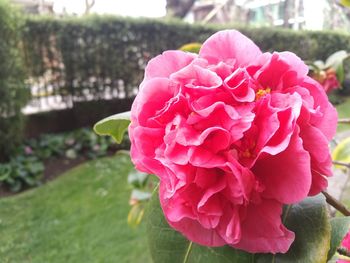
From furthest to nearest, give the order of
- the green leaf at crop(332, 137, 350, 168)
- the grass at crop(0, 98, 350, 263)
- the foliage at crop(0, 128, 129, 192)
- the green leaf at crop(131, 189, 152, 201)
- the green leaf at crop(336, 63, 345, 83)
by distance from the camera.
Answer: the foliage at crop(0, 128, 129, 192) → the grass at crop(0, 98, 350, 263) → the green leaf at crop(131, 189, 152, 201) → the green leaf at crop(336, 63, 345, 83) → the green leaf at crop(332, 137, 350, 168)

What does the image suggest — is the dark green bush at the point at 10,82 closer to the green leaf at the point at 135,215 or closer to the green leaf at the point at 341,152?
the green leaf at the point at 135,215

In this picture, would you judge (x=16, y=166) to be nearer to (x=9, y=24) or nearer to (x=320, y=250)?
(x=9, y=24)

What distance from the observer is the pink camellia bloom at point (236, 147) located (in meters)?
0.47

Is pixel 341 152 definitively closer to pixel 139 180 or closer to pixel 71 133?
pixel 139 180

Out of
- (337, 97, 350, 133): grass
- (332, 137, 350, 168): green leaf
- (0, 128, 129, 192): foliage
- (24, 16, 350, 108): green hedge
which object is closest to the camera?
(332, 137, 350, 168): green leaf

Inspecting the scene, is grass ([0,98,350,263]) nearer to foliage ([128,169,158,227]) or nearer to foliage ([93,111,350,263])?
foliage ([128,169,158,227])

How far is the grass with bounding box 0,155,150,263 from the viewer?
10.1 feet

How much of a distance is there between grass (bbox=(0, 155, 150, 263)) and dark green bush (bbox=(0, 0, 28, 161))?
0.76 meters

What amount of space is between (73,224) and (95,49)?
2886 millimetres

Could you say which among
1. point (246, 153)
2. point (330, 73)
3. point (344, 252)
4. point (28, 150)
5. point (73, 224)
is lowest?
point (73, 224)

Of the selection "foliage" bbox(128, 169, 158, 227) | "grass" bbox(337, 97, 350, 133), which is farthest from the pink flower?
"grass" bbox(337, 97, 350, 133)

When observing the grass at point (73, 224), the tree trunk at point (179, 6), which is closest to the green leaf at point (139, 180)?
the grass at point (73, 224)

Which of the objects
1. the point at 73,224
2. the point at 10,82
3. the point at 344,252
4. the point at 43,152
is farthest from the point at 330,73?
the point at 43,152

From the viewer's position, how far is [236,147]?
0.48 meters
